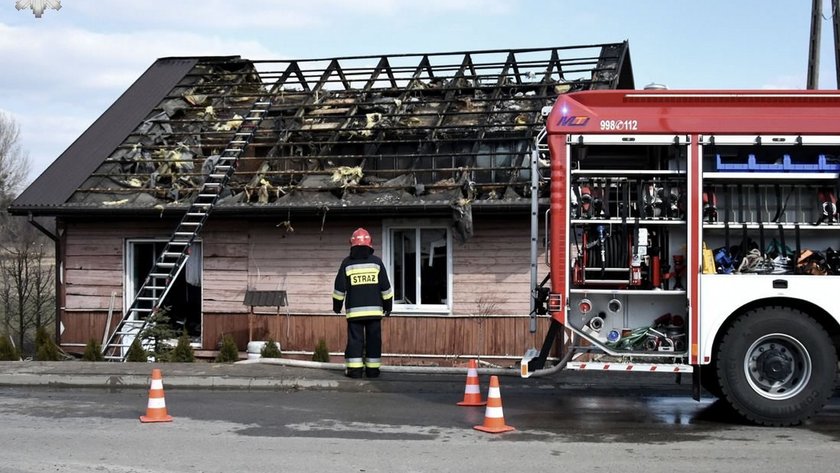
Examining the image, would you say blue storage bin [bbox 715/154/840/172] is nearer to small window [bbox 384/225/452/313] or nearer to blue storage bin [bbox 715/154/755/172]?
blue storage bin [bbox 715/154/755/172]

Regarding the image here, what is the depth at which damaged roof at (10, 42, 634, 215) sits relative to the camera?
1495cm

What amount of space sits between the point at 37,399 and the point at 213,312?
16.5ft

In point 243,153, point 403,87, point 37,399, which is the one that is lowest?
point 37,399

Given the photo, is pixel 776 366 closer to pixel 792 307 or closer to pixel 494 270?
pixel 792 307

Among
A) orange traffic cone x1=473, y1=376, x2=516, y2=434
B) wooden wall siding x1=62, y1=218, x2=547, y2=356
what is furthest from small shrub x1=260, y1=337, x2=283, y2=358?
orange traffic cone x1=473, y1=376, x2=516, y2=434

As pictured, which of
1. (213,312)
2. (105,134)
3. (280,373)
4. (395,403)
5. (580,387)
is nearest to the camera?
(395,403)

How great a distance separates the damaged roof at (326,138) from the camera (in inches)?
588

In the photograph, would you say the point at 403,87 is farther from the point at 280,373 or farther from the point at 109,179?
the point at 280,373

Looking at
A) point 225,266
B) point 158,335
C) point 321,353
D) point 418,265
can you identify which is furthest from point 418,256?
point 158,335

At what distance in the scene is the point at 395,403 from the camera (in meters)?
10.0

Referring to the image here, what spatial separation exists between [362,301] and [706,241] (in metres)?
4.17

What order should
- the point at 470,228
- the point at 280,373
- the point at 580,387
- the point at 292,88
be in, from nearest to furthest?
the point at 580,387 < the point at 280,373 < the point at 470,228 < the point at 292,88

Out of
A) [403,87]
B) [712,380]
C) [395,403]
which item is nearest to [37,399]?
[395,403]

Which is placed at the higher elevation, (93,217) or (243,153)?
(243,153)
